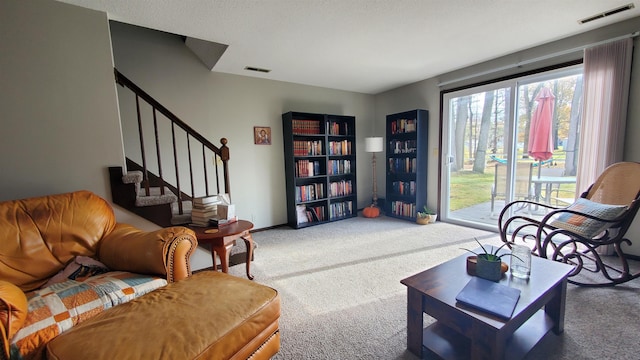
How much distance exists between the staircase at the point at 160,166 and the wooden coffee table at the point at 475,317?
6.36 ft

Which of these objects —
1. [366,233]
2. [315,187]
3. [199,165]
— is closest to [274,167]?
[315,187]

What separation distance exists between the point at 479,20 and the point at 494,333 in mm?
2487

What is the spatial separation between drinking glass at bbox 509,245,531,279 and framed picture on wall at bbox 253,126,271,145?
3218mm

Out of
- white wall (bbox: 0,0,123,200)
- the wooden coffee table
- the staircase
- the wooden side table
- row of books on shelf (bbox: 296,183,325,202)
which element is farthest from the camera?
row of books on shelf (bbox: 296,183,325,202)

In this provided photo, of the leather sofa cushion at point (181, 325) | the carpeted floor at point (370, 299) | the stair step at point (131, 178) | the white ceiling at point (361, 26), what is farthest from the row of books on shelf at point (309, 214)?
the leather sofa cushion at point (181, 325)

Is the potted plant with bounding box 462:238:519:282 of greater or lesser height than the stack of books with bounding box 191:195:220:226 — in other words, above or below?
below

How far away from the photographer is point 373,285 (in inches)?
85.4

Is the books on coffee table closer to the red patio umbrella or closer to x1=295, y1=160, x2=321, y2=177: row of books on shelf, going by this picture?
the red patio umbrella

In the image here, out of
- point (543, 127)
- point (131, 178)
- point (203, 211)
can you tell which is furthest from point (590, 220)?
point (131, 178)

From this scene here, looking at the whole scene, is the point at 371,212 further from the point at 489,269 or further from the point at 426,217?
the point at 489,269

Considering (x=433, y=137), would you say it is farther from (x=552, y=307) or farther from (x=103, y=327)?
(x=103, y=327)

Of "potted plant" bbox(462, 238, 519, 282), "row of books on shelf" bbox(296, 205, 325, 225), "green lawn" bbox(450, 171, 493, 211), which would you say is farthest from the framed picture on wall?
"potted plant" bbox(462, 238, 519, 282)

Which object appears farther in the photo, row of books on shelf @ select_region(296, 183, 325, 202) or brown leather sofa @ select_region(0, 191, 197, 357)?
row of books on shelf @ select_region(296, 183, 325, 202)

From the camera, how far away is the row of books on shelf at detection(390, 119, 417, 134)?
412cm
